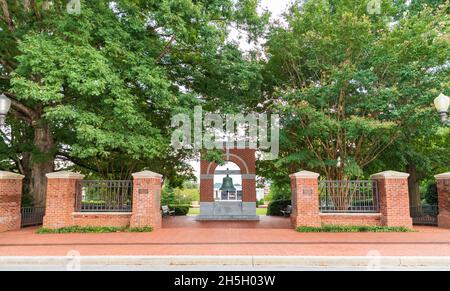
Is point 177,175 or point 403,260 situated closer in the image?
point 403,260

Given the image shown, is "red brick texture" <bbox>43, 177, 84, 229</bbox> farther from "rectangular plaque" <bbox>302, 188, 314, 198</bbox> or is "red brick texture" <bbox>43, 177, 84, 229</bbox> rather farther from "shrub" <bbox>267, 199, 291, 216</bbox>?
"shrub" <bbox>267, 199, 291, 216</bbox>

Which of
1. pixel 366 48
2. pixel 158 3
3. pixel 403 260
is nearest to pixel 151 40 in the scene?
pixel 158 3

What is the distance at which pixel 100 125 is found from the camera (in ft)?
36.6

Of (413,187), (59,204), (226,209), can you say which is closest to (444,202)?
(413,187)

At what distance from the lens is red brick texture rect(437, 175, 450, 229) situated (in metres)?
13.1

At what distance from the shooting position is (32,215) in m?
14.3

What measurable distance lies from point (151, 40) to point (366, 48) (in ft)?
28.7

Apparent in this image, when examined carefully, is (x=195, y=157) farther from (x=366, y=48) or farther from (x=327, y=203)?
(x=366, y=48)

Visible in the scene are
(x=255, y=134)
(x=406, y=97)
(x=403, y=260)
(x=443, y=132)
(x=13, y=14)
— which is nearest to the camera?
(x=403, y=260)

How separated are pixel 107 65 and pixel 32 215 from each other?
27.6 ft

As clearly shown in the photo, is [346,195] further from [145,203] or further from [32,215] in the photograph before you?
[32,215]

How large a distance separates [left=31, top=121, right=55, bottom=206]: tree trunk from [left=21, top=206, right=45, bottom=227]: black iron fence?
1.75ft

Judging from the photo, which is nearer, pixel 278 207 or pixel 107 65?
pixel 107 65

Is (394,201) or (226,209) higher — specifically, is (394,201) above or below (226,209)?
above
